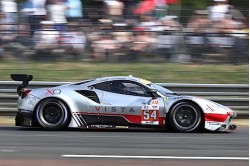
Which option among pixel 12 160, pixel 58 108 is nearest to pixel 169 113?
pixel 58 108

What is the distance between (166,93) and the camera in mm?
11070

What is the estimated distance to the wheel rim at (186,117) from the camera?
35.4ft

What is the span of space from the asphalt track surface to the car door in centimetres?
23

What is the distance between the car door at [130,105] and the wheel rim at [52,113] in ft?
2.45

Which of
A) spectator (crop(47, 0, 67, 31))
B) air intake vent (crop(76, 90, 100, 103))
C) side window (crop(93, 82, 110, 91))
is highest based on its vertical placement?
spectator (crop(47, 0, 67, 31))

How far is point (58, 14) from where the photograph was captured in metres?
13.6

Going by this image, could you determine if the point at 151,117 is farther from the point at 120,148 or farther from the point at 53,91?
the point at 120,148

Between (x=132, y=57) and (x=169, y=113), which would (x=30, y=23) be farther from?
(x=169, y=113)

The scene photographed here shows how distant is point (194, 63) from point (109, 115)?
3.54 meters

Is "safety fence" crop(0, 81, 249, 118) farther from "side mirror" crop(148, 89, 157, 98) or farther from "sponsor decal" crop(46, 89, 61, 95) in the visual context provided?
"side mirror" crop(148, 89, 157, 98)

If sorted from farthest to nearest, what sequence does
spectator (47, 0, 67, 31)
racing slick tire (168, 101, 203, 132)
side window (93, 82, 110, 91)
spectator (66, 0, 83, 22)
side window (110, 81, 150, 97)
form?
1. spectator (66, 0, 83, 22)
2. spectator (47, 0, 67, 31)
3. side window (93, 82, 110, 91)
4. side window (110, 81, 150, 97)
5. racing slick tire (168, 101, 203, 132)

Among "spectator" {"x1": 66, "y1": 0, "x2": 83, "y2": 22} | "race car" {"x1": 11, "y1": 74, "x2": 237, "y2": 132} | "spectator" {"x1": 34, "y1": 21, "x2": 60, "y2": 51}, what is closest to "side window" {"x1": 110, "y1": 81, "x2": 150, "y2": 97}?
"race car" {"x1": 11, "y1": 74, "x2": 237, "y2": 132}

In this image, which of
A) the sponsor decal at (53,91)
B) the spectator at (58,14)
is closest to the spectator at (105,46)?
the spectator at (58,14)

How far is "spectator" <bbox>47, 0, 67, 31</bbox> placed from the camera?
44.6 feet
